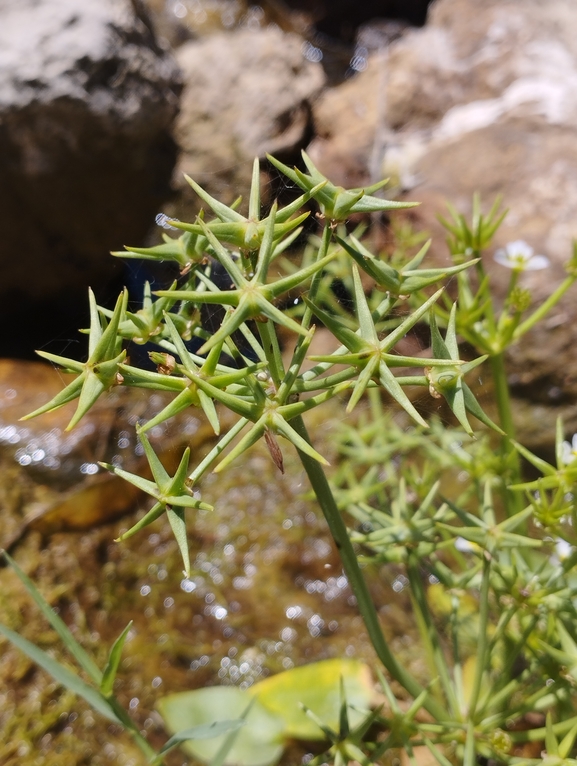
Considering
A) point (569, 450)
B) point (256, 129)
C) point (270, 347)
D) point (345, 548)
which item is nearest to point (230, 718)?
point (345, 548)

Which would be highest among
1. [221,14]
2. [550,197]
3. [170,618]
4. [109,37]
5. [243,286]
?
[221,14]

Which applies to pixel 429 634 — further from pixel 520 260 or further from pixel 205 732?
pixel 520 260

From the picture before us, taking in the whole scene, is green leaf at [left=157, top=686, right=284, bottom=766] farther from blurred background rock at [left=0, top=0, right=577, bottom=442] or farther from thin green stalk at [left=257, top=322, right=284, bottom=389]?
blurred background rock at [left=0, top=0, right=577, bottom=442]

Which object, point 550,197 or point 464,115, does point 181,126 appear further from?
point 550,197

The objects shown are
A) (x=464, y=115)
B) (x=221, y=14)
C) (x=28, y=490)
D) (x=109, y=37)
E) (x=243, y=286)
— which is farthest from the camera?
(x=221, y=14)

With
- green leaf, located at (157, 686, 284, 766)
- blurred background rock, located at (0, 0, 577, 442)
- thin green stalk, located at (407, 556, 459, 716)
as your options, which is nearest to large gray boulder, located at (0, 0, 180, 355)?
blurred background rock, located at (0, 0, 577, 442)

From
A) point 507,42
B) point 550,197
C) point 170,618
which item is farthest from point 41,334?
point 507,42

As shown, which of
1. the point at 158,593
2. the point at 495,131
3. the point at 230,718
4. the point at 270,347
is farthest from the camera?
the point at 495,131

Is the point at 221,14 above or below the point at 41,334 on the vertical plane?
above
